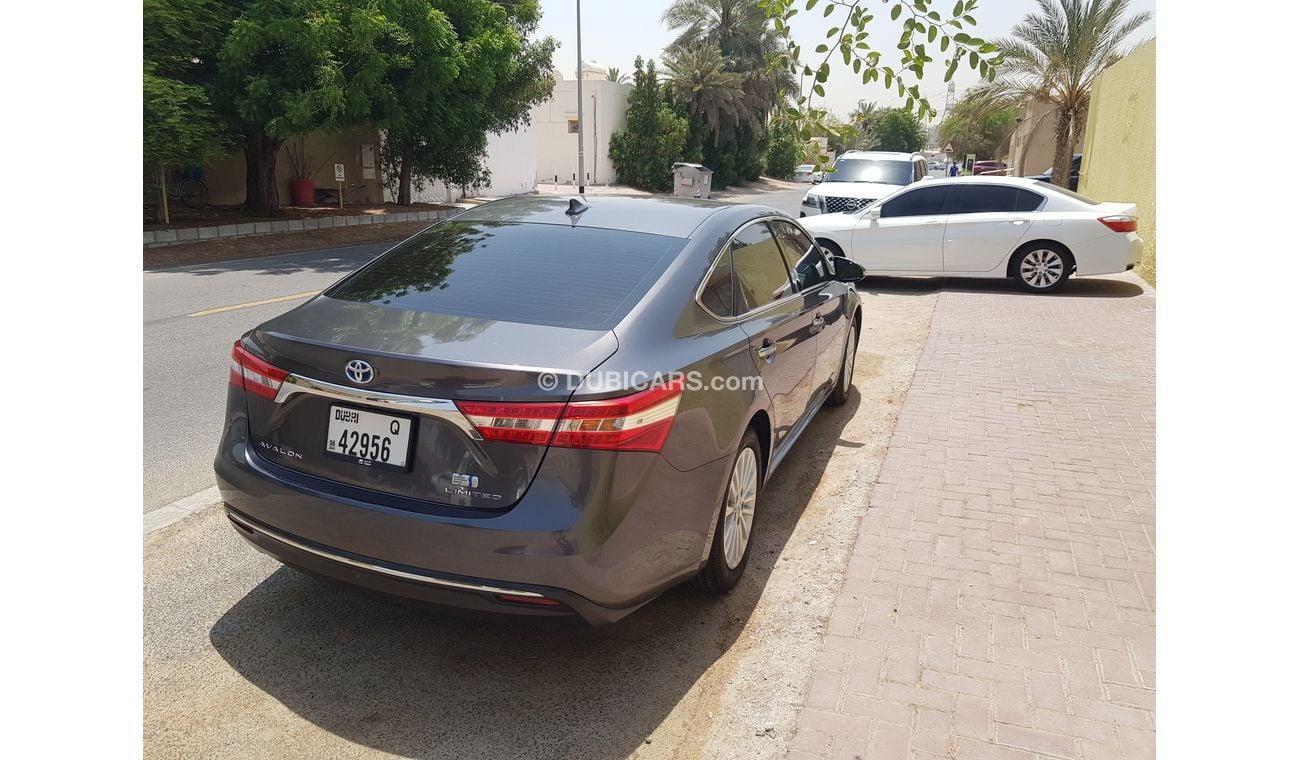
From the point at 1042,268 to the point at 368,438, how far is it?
34.7 feet

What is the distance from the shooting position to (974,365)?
7680 mm

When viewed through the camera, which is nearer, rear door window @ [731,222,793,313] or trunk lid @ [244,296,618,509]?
trunk lid @ [244,296,618,509]

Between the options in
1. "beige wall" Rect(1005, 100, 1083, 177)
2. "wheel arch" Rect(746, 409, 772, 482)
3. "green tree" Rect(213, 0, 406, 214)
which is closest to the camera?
"wheel arch" Rect(746, 409, 772, 482)

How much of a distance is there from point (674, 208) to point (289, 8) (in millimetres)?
14505

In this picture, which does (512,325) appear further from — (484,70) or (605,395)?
(484,70)

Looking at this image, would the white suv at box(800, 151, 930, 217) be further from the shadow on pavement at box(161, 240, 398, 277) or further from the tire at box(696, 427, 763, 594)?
the tire at box(696, 427, 763, 594)

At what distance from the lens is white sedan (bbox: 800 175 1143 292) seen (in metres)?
11.2

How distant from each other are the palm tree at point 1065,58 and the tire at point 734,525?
71.8ft

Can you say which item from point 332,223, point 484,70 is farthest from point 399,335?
point 332,223

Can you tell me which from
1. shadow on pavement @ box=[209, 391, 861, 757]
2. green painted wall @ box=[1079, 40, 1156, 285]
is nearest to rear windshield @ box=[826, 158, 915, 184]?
green painted wall @ box=[1079, 40, 1156, 285]

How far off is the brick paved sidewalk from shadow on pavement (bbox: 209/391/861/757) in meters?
0.54

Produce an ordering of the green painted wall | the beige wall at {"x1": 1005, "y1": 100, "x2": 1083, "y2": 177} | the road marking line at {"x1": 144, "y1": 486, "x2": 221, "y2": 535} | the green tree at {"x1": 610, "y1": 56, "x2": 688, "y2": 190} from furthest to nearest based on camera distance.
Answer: the green tree at {"x1": 610, "y1": 56, "x2": 688, "y2": 190} < the beige wall at {"x1": 1005, "y1": 100, "x2": 1083, "y2": 177} < the green painted wall < the road marking line at {"x1": 144, "y1": 486, "x2": 221, "y2": 535}

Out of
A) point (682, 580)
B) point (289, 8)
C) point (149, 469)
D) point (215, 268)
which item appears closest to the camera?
point (682, 580)

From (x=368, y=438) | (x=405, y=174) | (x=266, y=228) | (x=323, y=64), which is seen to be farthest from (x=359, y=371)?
(x=405, y=174)
